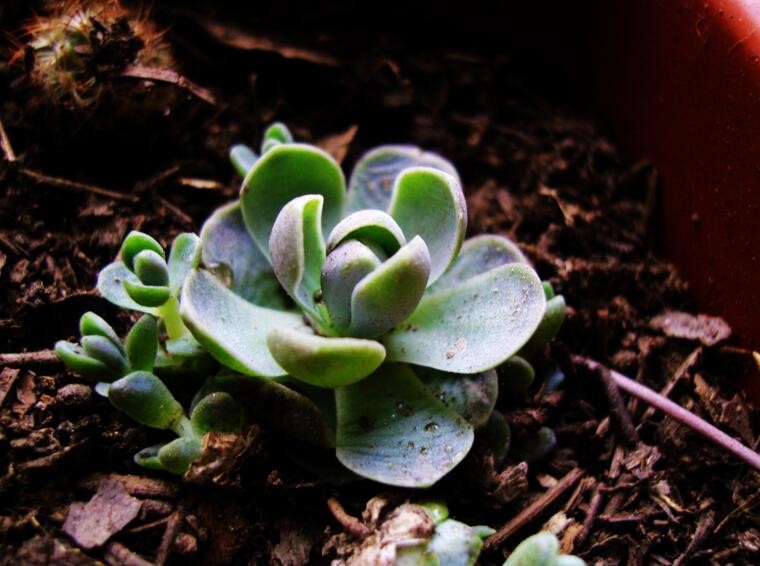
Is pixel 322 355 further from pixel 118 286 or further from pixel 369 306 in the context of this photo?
pixel 118 286

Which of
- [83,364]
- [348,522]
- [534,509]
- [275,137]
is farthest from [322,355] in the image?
[275,137]

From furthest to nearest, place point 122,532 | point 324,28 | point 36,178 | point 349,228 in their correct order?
point 324,28, point 36,178, point 349,228, point 122,532

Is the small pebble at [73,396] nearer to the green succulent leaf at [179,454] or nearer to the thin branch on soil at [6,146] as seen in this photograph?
the green succulent leaf at [179,454]

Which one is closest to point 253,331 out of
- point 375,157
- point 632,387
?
point 375,157

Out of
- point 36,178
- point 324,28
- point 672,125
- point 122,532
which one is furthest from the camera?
point 324,28

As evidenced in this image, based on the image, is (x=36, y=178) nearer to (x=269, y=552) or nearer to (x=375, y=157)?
(x=375, y=157)
